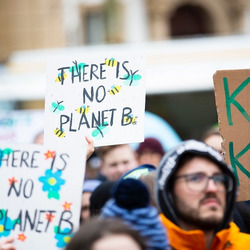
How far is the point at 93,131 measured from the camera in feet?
14.4

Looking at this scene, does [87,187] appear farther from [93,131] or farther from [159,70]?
[159,70]

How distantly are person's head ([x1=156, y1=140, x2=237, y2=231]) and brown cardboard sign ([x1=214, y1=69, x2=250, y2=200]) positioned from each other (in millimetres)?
846

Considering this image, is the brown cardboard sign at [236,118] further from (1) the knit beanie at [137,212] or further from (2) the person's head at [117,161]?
(2) the person's head at [117,161]

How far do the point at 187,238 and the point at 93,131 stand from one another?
42.1 inches

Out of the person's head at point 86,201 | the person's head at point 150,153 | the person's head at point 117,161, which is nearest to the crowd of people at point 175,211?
the person's head at point 86,201

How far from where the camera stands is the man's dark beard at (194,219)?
3477 mm

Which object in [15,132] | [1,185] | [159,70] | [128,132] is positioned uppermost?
[159,70]

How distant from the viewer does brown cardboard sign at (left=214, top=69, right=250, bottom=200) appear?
445 cm

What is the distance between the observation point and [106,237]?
2906 millimetres

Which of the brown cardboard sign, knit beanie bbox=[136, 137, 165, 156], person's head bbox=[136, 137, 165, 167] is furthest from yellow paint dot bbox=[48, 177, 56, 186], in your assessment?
knit beanie bbox=[136, 137, 165, 156]

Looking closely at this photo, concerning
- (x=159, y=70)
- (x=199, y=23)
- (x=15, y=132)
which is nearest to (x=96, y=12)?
(x=199, y=23)

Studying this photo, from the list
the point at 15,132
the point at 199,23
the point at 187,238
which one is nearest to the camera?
the point at 187,238

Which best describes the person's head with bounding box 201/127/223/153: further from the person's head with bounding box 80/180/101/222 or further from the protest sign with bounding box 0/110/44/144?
the protest sign with bounding box 0/110/44/144

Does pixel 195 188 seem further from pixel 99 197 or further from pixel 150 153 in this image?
pixel 150 153
